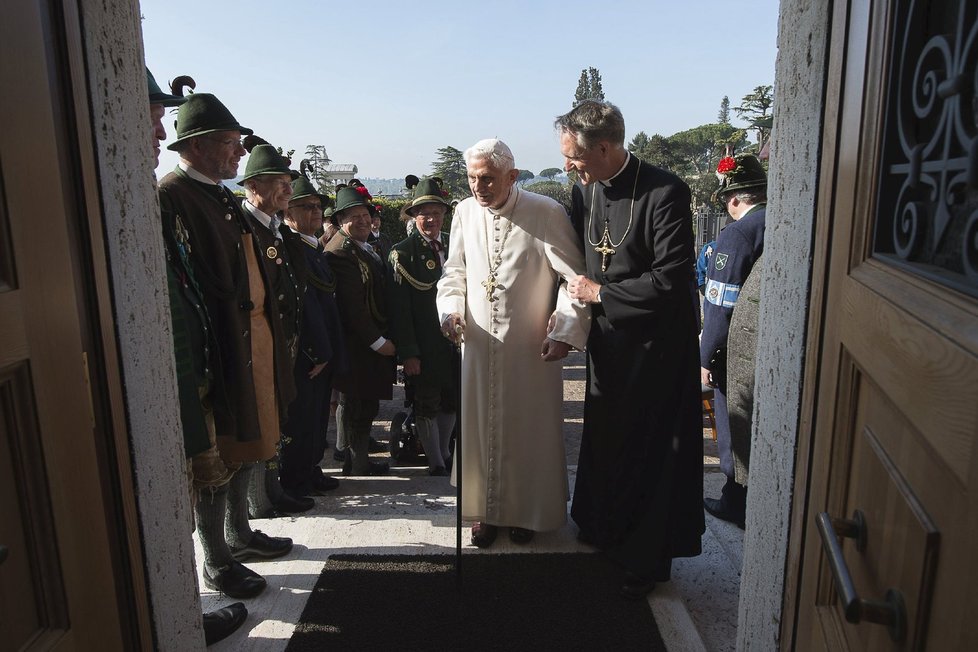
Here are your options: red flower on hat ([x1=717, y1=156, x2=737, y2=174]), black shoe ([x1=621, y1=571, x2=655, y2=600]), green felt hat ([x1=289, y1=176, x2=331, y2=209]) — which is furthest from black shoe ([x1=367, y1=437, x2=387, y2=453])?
red flower on hat ([x1=717, y1=156, x2=737, y2=174])

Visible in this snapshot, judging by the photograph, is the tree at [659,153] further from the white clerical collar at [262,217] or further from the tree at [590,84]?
the white clerical collar at [262,217]

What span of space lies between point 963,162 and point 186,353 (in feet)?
→ 7.71

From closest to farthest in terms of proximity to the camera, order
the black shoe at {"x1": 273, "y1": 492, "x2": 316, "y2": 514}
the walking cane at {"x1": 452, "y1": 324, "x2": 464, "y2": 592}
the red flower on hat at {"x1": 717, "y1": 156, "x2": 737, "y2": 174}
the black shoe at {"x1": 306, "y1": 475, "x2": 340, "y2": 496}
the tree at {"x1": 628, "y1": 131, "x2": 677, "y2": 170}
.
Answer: the walking cane at {"x1": 452, "y1": 324, "x2": 464, "y2": 592}, the black shoe at {"x1": 273, "y1": 492, "x2": 316, "y2": 514}, the red flower on hat at {"x1": 717, "y1": 156, "x2": 737, "y2": 174}, the black shoe at {"x1": 306, "y1": 475, "x2": 340, "y2": 496}, the tree at {"x1": 628, "y1": 131, "x2": 677, "y2": 170}

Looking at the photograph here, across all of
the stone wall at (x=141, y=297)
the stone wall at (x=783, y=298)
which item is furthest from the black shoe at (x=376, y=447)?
the stone wall at (x=783, y=298)

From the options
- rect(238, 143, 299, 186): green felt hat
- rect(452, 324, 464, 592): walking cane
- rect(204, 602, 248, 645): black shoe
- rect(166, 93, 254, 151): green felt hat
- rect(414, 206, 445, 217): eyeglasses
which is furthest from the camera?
rect(414, 206, 445, 217): eyeglasses

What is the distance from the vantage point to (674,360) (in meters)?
2.94

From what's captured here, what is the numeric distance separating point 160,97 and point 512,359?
2.04 meters

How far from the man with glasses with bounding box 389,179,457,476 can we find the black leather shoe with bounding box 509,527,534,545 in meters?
1.32

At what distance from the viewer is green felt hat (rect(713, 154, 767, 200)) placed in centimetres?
408

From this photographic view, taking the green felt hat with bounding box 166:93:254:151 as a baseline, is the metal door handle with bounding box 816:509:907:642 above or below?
below

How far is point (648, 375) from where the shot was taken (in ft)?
9.71

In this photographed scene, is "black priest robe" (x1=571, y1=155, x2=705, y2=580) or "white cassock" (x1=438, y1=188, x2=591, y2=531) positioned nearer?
"black priest robe" (x1=571, y1=155, x2=705, y2=580)

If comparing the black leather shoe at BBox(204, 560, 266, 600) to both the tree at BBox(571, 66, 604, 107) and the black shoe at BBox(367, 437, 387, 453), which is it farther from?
the tree at BBox(571, 66, 604, 107)

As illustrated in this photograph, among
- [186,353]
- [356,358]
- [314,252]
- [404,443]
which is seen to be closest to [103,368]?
[186,353]
